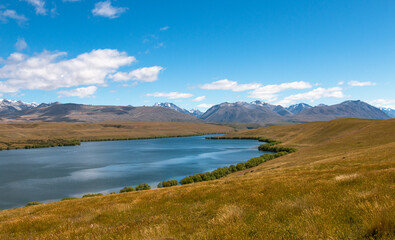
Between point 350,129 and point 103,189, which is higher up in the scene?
point 350,129

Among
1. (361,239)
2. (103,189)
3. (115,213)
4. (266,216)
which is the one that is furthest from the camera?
(103,189)

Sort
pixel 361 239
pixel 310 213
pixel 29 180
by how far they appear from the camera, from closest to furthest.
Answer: pixel 361 239 < pixel 310 213 < pixel 29 180

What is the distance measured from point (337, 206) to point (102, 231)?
9.23m

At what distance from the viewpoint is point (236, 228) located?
25.0ft

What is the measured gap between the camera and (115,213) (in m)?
14.7

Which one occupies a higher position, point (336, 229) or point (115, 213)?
point (336, 229)

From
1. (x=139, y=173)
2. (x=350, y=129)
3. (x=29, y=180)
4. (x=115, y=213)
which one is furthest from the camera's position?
(x=350, y=129)

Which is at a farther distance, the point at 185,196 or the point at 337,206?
the point at 185,196

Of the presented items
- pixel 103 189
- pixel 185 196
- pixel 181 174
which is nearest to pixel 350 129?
pixel 181 174

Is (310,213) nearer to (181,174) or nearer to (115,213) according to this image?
(115,213)

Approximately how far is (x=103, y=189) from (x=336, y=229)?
205ft

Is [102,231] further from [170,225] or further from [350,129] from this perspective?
[350,129]

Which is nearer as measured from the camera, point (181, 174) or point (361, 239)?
point (361, 239)

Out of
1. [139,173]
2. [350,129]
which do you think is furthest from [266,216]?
[350,129]
